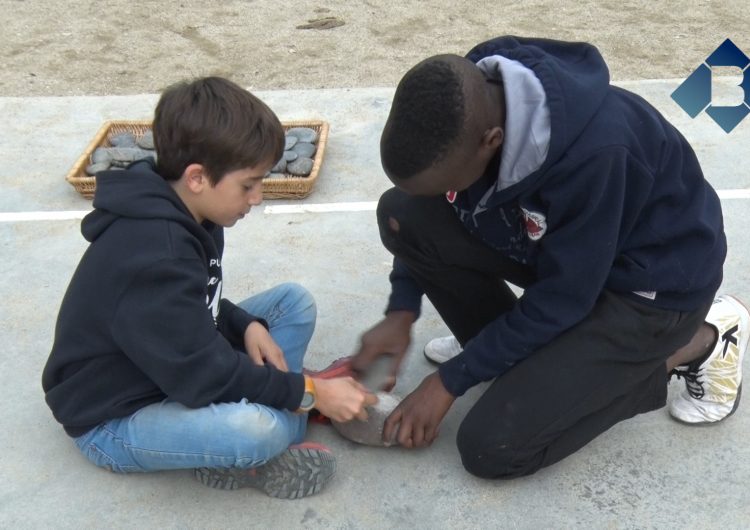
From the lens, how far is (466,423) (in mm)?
2131

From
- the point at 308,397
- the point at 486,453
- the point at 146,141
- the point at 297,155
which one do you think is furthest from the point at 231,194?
the point at 146,141

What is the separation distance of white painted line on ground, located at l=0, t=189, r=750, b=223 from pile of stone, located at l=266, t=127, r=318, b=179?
165 mm

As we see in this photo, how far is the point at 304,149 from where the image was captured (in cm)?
374

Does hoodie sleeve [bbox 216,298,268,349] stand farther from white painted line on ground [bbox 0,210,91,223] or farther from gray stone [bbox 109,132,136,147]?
gray stone [bbox 109,132,136,147]

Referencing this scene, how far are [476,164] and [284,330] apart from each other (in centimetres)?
89

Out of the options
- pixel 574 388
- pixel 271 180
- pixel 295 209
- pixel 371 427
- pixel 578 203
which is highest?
pixel 578 203

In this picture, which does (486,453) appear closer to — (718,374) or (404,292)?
(404,292)

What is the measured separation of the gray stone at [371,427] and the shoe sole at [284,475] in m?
0.16

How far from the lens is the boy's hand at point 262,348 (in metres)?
2.25

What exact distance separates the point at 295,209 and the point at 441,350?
3.73ft

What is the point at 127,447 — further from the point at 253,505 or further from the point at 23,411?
the point at 23,411

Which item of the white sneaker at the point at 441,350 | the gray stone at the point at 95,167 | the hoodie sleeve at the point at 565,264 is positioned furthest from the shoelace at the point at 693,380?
the gray stone at the point at 95,167

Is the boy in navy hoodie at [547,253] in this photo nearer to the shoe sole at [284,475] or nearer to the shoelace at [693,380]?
the shoelace at [693,380]

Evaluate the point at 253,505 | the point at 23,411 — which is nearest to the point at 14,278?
the point at 23,411
